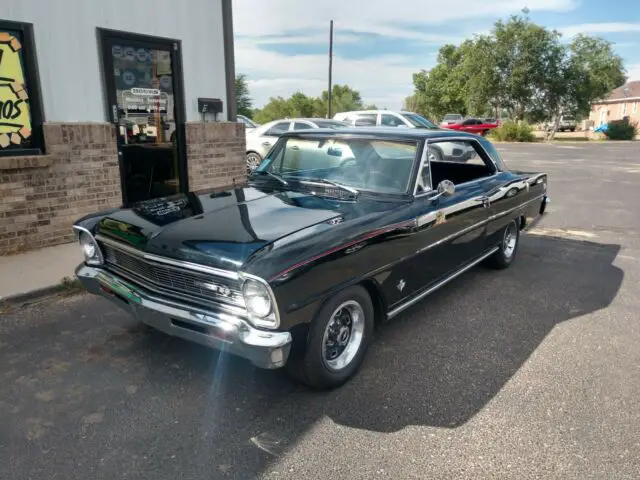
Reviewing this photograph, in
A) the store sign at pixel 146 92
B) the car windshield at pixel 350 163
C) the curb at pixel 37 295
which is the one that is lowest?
the curb at pixel 37 295

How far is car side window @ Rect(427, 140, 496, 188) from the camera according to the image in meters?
4.95

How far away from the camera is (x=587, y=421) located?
2779mm

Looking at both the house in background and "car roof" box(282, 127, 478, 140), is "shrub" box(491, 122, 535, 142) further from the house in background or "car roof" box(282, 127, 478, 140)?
"car roof" box(282, 127, 478, 140)

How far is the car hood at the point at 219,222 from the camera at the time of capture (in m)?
2.73

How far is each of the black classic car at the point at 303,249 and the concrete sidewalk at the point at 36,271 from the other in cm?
134

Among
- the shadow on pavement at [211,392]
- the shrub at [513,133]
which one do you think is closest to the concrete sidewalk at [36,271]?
the shadow on pavement at [211,392]

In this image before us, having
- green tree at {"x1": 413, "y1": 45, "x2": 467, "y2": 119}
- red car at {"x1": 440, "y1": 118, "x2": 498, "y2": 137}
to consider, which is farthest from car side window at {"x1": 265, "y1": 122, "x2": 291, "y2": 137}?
green tree at {"x1": 413, "y1": 45, "x2": 467, "y2": 119}

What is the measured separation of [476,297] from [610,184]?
10364 millimetres

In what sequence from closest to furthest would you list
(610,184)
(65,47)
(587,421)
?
(587,421) → (65,47) → (610,184)

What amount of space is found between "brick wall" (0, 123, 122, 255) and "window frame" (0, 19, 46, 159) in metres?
0.10

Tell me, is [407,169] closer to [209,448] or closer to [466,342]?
[466,342]

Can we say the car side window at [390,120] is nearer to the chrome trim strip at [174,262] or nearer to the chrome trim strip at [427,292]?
the chrome trim strip at [427,292]

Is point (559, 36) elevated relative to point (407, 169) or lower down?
elevated

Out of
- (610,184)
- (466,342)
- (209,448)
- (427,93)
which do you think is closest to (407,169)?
(466,342)
